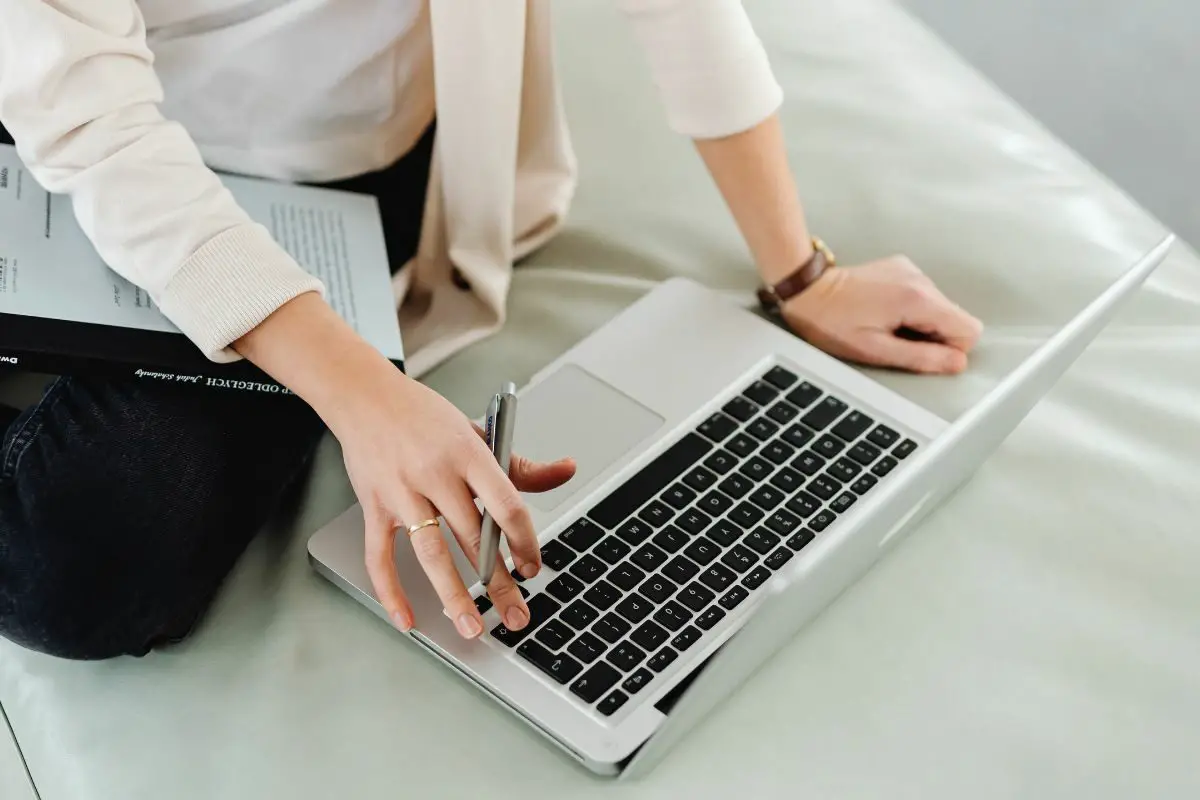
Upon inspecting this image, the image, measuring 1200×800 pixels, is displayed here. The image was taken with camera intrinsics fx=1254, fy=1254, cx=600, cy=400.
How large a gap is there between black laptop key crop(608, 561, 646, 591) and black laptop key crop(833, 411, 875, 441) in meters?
0.17

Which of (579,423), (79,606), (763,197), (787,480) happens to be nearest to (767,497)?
(787,480)

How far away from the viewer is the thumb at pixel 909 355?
83 cm

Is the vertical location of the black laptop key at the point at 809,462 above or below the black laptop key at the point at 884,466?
below

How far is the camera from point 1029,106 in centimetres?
Answer: 153

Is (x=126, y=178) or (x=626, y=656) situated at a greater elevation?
(x=126, y=178)

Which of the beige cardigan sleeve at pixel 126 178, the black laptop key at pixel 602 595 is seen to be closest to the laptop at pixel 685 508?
the black laptop key at pixel 602 595

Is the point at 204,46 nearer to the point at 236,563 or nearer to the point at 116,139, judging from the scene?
the point at 116,139

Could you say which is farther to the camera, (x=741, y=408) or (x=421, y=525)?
(x=741, y=408)

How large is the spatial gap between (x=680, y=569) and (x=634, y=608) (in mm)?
37

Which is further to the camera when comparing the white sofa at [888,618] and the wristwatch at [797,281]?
the wristwatch at [797,281]

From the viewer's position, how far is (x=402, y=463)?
2.00ft

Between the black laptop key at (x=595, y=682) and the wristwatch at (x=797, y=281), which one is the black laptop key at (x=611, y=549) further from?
the wristwatch at (x=797, y=281)

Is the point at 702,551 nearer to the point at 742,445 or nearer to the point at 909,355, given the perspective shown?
the point at 742,445

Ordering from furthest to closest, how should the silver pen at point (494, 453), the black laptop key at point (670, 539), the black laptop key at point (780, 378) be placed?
the black laptop key at point (780, 378)
the black laptop key at point (670, 539)
the silver pen at point (494, 453)
